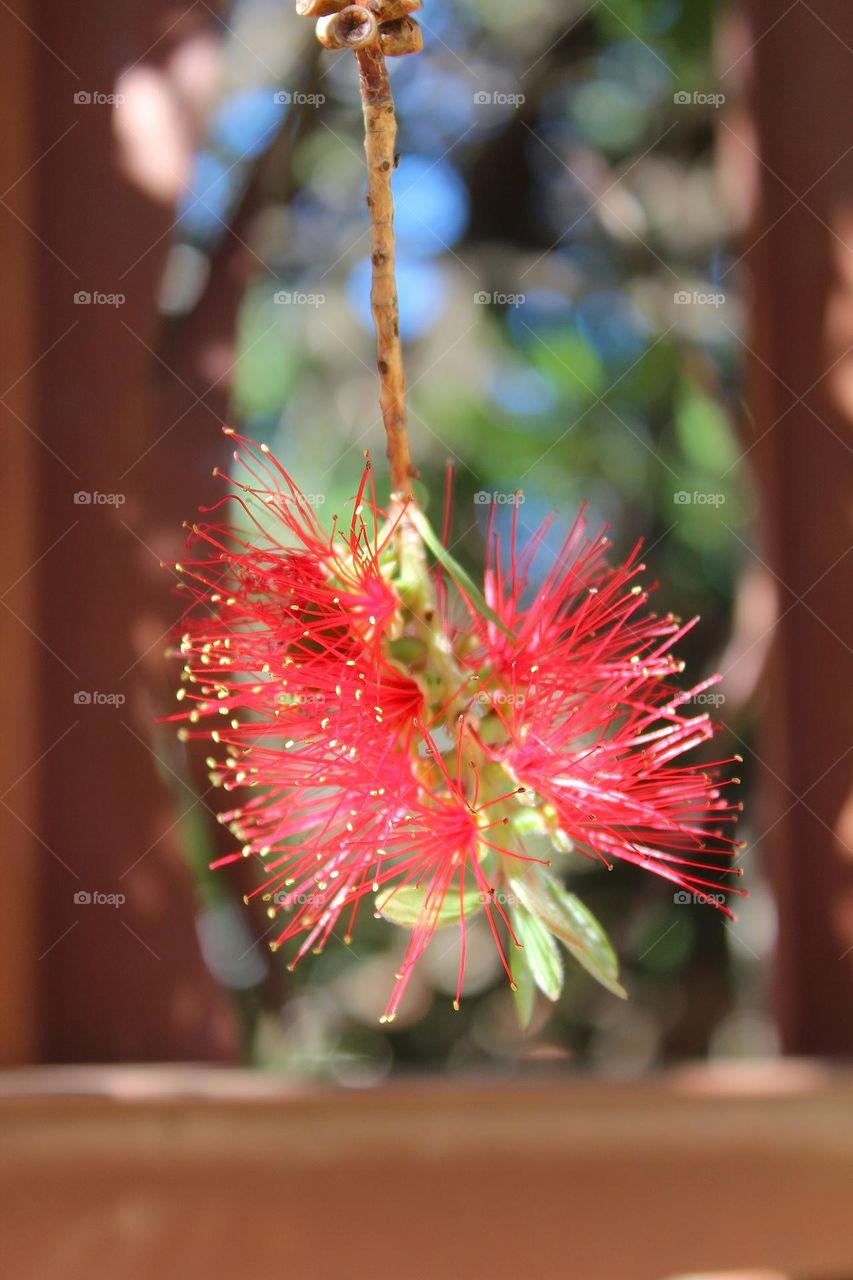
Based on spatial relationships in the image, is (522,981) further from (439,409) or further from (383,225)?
(439,409)

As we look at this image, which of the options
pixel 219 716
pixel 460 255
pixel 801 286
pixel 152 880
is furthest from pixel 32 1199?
pixel 801 286

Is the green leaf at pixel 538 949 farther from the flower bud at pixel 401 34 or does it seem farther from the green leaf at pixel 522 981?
the flower bud at pixel 401 34

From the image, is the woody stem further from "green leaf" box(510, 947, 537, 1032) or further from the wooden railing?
the wooden railing

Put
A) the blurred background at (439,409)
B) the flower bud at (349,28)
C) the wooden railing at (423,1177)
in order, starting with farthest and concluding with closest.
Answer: the blurred background at (439,409)
the wooden railing at (423,1177)
the flower bud at (349,28)

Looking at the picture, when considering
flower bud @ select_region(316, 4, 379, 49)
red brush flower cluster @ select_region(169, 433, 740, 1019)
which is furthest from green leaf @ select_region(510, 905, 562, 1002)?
flower bud @ select_region(316, 4, 379, 49)

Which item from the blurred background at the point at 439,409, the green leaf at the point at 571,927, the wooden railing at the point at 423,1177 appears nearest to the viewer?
the green leaf at the point at 571,927

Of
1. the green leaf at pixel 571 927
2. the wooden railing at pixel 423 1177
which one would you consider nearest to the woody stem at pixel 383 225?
the green leaf at pixel 571 927

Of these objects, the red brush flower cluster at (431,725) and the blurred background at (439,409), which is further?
the blurred background at (439,409)
